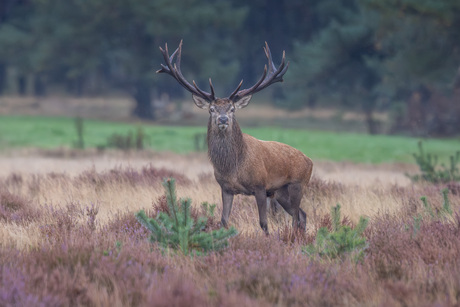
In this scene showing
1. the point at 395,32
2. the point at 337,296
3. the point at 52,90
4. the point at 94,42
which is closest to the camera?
the point at 337,296

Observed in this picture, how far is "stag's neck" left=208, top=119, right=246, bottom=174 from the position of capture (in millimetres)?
7129

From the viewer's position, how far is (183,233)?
219 inches

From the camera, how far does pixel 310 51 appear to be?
36812mm

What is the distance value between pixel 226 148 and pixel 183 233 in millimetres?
1809

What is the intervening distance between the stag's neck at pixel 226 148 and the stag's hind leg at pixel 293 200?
958mm

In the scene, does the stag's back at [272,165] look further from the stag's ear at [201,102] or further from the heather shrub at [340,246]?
the heather shrub at [340,246]

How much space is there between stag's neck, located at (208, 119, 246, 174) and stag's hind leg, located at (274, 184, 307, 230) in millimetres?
958

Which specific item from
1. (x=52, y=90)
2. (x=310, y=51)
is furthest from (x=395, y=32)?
(x=52, y=90)

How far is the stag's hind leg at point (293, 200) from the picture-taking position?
25.4ft

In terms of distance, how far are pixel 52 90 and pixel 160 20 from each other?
26.6 m

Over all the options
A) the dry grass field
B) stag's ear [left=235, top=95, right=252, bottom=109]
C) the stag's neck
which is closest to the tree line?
stag's ear [left=235, top=95, right=252, bottom=109]

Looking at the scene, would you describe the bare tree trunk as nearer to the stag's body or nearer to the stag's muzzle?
the stag's body

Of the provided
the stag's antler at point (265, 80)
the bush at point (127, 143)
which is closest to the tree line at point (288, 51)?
the bush at point (127, 143)

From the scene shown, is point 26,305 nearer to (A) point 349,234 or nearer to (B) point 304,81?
(A) point 349,234
